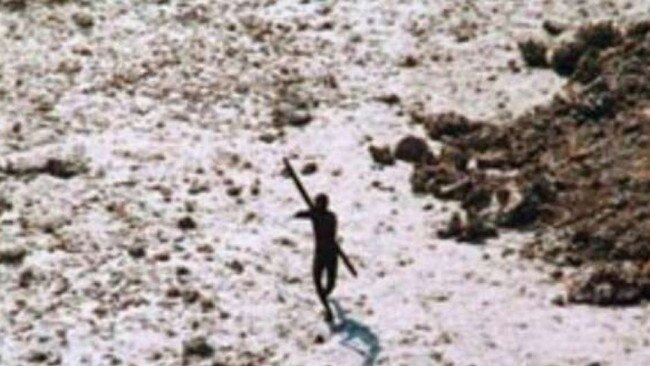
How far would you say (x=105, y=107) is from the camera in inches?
1063

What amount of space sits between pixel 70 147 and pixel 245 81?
14.9 feet

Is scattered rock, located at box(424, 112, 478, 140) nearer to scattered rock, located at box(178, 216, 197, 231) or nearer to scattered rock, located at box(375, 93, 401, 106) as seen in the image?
scattered rock, located at box(375, 93, 401, 106)

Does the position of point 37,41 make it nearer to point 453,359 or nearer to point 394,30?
point 394,30

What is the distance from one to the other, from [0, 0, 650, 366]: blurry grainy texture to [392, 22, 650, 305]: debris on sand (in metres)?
0.49

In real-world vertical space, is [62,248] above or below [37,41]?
below

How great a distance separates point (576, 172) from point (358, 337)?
6066 mm

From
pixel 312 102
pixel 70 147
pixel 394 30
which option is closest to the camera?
pixel 70 147

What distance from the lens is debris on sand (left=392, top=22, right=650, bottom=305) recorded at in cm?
1955

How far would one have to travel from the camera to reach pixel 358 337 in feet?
58.3

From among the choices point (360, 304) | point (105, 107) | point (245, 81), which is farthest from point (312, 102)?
point (360, 304)

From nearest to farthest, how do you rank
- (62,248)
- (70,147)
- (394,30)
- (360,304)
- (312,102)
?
(360,304), (62,248), (70,147), (312,102), (394,30)

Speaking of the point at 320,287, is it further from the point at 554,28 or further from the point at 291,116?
the point at 554,28

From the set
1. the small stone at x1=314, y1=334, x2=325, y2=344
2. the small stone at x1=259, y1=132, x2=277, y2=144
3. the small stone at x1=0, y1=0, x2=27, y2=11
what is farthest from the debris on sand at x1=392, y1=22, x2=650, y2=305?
the small stone at x1=0, y1=0, x2=27, y2=11

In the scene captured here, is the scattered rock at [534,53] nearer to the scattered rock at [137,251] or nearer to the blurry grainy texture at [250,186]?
the blurry grainy texture at [250,186]
